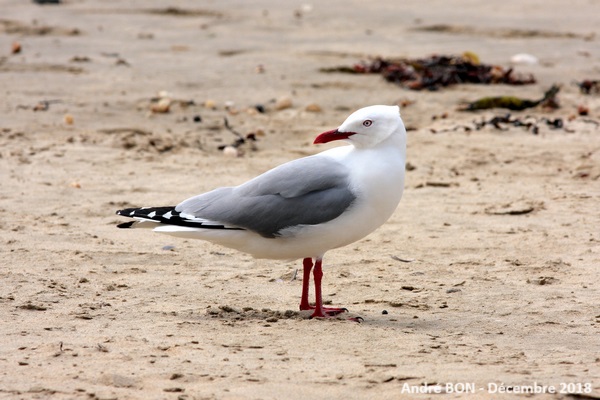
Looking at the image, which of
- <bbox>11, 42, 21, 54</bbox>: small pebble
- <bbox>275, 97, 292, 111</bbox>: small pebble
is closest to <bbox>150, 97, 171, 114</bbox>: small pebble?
<bbox>275, 97, 292, 111</bbox>: small pebble

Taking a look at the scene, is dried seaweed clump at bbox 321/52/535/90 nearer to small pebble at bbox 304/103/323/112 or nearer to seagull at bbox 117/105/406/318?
small pebble at bbox 304/103/323/112

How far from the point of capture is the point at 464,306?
5.31m

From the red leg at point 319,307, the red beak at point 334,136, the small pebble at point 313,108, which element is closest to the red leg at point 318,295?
the red leg at point 319,307

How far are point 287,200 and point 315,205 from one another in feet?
0.58

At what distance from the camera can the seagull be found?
16.6 ft

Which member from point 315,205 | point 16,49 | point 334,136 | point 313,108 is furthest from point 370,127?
point 16,49

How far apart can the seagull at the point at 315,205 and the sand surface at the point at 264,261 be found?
384 millimetres

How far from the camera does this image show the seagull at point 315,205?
5.07m

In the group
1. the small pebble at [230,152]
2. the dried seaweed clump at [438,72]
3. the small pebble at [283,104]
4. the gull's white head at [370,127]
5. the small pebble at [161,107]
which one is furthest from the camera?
the dried seaweed clump at [438,72]

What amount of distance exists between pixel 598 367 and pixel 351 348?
112 cm

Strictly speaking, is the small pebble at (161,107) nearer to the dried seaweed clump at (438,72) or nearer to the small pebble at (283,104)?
the small pebble at (283,104)

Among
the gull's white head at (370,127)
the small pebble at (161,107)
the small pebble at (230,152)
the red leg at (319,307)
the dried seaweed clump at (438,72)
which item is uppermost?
the gull's white head at (370,127)

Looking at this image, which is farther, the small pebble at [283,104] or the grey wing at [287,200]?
the small pebble at [283,104]

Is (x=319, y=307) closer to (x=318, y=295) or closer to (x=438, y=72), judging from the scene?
(x=318, y=295)
